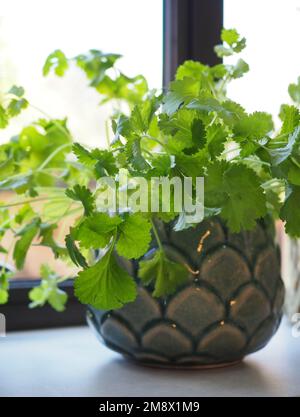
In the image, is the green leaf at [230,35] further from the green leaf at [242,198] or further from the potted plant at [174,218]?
the green leaf at [242,198]

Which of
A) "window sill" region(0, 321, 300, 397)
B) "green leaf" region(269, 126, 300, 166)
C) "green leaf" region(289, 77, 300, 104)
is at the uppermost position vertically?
"green leaf" region(289, 77, 300, 104)

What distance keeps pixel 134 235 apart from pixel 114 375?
0.31 metres

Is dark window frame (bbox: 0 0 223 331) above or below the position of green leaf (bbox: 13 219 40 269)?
above

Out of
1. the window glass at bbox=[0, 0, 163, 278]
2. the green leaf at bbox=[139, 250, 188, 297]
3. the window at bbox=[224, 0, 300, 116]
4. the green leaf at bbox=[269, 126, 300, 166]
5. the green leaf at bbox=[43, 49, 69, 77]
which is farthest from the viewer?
the window at bbox=[224, 0, 300, 116]

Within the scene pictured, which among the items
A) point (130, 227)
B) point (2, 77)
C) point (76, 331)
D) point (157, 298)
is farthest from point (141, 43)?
point (130, 227)

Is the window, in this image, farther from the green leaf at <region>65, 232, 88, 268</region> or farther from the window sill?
the green leaf at <region>65, 232, 88, 268</region>

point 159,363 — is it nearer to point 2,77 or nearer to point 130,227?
point 130,227

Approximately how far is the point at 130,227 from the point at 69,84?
2.50ft

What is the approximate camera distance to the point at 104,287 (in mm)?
710

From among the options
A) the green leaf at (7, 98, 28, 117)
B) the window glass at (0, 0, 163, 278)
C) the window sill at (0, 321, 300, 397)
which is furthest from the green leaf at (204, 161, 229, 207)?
the window glass at (0, 0, 163, 278)

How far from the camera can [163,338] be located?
34.8 inches

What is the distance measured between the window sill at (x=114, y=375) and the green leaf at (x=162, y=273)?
0.44 feet

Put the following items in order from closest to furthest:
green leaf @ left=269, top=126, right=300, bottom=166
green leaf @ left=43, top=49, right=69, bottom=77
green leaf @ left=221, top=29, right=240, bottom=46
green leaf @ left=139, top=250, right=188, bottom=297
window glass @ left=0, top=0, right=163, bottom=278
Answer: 1. green leaf @ left=269, top=126, right=300, bottom=166
2. green leaf @ left=139, top=250, right=188, bottom=297
3. green leaf @ left=221, top=29, right=240, bottom=46
4. green leaf @ left=43, top=49, right=69, bottom=77
5. window glass @ left=0, top=0, right=163, bottom=278

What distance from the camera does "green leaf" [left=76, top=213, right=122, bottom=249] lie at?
0.69 m
